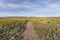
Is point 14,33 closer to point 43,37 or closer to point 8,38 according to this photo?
point 8,38

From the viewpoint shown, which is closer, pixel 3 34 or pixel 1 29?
pixel 3 34

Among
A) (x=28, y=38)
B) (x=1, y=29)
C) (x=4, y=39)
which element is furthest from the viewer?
(x=1, y=29)

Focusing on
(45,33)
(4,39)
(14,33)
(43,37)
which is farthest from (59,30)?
(4,39)

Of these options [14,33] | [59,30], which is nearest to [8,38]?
[14,33]

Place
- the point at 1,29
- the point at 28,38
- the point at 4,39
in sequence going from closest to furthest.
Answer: the point at 4,39
the point at 28,38
the point at 1,29

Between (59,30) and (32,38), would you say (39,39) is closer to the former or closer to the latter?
(32,38)

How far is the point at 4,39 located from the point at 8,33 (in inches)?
83.6

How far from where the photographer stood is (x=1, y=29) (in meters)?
24.0

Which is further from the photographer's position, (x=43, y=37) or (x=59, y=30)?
(x=59, y=30)

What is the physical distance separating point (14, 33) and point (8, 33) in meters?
0.73

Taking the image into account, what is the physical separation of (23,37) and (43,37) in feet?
7.09

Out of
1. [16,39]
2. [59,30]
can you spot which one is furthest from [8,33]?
[59,30]

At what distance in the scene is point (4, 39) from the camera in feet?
68.6

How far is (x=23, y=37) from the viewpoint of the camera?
2238 cm
